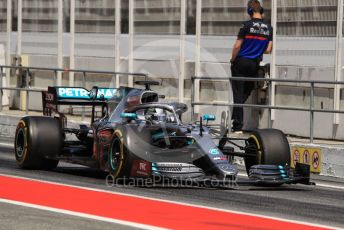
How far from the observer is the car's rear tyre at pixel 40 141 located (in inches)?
553

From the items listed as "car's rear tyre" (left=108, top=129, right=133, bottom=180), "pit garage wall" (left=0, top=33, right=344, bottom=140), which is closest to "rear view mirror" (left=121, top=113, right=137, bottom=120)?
"car's rear tyre" (left=108, top=129, right=133, bottom=180)

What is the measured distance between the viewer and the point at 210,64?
20359 millimetres

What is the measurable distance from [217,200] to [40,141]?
361 cm

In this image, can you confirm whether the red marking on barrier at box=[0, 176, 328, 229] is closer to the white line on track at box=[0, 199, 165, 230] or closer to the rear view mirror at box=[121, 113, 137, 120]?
the white line on track at box=[0, 199, 165, 230]

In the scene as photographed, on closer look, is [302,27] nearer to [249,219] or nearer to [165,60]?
[165,60]

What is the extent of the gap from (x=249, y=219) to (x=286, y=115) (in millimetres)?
8542

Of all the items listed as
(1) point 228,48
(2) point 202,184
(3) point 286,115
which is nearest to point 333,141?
(3) point 286,115

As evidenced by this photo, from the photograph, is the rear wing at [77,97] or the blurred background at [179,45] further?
the blurred background at [179,45]

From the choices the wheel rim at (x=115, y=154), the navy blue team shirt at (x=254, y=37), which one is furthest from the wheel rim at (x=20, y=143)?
the navy blue team shirt at (x=254, y=37)

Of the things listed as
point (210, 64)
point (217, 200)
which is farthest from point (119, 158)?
point (210, 64)

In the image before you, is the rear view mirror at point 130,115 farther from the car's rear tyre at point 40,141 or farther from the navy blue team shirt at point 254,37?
the navy blue team shirt at point 254,37

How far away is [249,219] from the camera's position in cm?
988

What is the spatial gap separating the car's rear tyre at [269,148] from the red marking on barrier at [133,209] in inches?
93.9

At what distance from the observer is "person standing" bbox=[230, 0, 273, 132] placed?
688 inches
